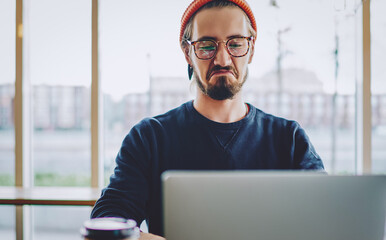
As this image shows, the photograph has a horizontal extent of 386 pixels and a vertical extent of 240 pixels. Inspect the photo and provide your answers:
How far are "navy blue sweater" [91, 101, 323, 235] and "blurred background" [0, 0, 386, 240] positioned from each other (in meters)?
1.41

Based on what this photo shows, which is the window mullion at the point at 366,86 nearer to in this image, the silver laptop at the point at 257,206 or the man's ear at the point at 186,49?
the man's ear at the point at 186,49

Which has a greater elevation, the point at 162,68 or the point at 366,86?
the point at 162,68

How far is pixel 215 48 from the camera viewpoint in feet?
4.25

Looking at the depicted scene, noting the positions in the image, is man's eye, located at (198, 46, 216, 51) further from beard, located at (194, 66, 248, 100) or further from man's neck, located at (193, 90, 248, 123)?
man's neck, located at (193, 90, 248, 123)

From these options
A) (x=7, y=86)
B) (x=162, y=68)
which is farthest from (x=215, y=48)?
(x=7, y=86)

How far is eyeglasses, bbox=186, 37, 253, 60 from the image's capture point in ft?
4.25

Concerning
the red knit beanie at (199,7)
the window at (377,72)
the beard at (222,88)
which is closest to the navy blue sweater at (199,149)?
the beard at (222,88)

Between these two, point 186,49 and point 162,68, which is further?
point 162,68

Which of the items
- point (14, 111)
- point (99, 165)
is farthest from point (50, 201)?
point (14, 111)

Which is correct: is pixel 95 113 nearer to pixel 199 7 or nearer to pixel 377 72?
pixel 199 7

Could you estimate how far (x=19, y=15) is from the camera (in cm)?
275

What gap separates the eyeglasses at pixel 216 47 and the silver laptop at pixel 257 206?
77 centimetres

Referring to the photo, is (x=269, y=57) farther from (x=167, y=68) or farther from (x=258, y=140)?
(x=258, y=140)

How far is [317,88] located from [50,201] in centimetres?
231
